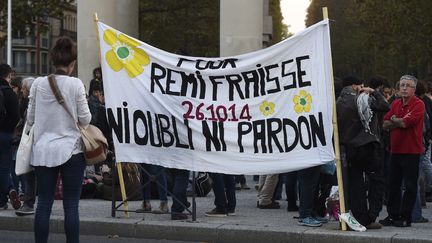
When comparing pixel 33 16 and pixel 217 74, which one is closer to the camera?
pixel 217 74

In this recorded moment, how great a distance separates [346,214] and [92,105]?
15.0 ft

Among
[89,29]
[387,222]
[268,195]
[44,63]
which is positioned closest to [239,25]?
[89,29]

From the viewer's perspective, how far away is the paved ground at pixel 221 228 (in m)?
10.3

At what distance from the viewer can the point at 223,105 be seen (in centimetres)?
1093

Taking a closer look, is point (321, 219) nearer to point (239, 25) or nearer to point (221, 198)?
point (221, 198)

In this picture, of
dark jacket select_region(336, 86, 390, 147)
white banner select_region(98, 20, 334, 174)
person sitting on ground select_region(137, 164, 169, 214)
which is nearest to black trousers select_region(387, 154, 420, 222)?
dark jacket select_region(336, 86, 390, 147)

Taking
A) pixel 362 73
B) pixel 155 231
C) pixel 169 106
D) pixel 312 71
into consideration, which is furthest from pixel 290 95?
pixel 362 73

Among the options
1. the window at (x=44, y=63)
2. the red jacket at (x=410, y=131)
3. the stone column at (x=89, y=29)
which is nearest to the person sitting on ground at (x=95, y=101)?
the red jacket at (x=410, y=131)

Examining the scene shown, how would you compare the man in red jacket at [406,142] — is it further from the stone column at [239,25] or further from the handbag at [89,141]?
the stone column at [239,25]

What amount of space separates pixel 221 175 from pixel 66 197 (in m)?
4.16

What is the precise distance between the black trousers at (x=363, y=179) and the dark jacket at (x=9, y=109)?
14.2ft

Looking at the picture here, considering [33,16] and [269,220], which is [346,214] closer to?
[269,220]

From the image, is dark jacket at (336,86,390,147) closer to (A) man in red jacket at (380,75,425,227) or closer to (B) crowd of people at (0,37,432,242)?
(B) crowd of people at (0,37,432,242)

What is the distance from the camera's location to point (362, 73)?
84.5 meters
